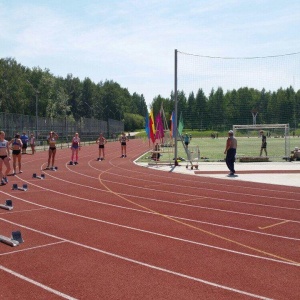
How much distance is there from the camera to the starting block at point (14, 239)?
6.13 m

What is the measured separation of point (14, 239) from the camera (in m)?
6.22

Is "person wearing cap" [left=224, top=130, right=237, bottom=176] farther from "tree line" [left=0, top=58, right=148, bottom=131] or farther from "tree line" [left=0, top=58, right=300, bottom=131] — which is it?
"tree line" [left=0, top=58, right=148, bottom=131]

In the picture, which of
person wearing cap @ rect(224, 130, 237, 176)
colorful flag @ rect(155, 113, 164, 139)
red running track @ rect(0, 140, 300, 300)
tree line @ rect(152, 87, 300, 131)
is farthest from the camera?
tree line @ rect(152, 87, 300, 131)

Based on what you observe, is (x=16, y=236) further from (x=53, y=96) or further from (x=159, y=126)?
(x=53, y=96)

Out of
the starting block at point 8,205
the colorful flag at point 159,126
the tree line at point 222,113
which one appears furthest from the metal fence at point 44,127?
the starting block at point 8,205

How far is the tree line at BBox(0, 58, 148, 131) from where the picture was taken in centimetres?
7744

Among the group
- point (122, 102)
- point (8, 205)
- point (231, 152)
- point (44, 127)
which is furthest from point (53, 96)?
point (8, 205)

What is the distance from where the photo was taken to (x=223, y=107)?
3466 cm

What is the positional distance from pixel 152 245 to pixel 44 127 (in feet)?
124

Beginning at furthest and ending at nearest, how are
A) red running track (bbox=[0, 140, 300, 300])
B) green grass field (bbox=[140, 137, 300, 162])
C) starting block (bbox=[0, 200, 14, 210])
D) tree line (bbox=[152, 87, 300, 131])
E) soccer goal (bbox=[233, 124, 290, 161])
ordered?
tree line (bbox=[152, 87, 300, 131]) → green grass field (bbox=[140, 137, 300, 162]) → soccer goal (bbox=[233, 124, 290, 161]) → starting block (bbox=[0, 200, 14, 210]) → red running track (bbox=[0, 140, 300, 300])

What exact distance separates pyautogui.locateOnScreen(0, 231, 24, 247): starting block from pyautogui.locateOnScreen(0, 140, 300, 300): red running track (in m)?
0.09

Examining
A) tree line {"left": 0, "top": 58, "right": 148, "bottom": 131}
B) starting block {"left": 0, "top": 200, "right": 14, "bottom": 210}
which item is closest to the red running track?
starting block {"left": 0, "top": 200, "right": 14, "bottom": 210}

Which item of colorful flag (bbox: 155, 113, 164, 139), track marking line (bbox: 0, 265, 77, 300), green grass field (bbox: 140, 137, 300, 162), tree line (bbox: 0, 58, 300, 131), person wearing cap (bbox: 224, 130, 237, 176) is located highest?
tree line (bbox: 0, 58, 300, 131)

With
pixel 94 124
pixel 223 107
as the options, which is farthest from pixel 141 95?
pixel 223 107
